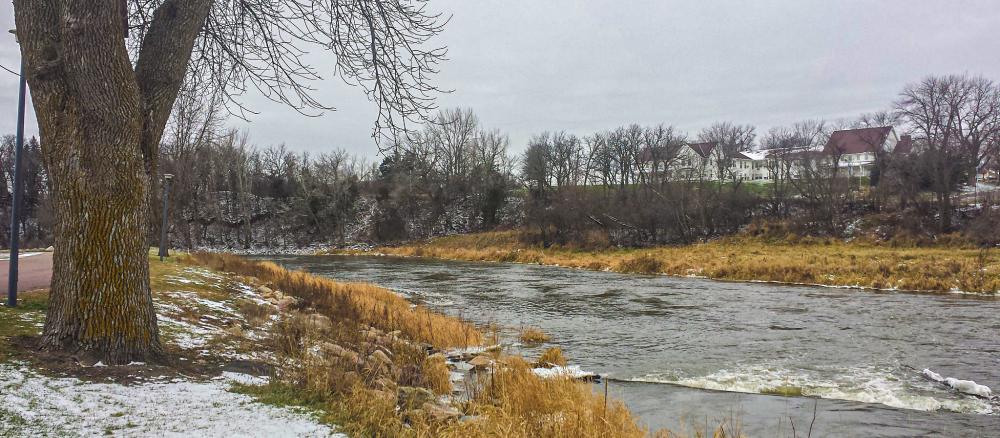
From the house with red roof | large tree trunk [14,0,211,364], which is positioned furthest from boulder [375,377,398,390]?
the house with red roof

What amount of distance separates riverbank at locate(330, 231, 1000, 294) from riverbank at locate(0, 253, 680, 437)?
708 inches

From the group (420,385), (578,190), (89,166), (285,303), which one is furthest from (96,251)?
(578,190)

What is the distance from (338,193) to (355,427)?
65.9 m

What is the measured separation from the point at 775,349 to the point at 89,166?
10.7m

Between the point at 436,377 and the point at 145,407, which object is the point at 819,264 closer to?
the point at 436,377

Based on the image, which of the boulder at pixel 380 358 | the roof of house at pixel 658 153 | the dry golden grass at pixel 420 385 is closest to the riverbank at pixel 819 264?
the roof of house at pixel 658 153

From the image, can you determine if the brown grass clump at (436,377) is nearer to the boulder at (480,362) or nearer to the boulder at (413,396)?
the boulder at (413,396)

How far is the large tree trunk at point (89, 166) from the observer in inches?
208

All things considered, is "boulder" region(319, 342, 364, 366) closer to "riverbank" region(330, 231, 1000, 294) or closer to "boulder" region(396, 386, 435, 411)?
"boulder" region(396, 386, 435, 411)

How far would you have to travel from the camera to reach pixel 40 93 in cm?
537

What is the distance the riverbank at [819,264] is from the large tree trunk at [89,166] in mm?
22910

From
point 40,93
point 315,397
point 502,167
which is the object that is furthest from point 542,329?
point 502,167

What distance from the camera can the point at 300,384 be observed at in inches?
220

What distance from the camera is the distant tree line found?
3953 cm
